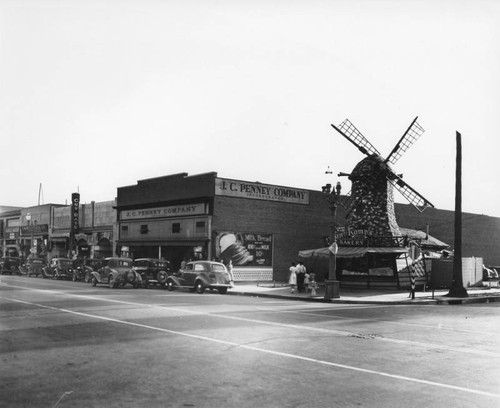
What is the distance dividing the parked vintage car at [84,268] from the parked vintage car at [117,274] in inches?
119

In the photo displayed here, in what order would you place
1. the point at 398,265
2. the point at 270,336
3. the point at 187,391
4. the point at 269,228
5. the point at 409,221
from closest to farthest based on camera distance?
the point at 187,391
the point at 270,336
the point at 398,265
the point at 269,228
the point at 409,221

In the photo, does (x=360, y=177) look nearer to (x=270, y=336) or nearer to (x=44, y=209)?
(x=270, y=336)

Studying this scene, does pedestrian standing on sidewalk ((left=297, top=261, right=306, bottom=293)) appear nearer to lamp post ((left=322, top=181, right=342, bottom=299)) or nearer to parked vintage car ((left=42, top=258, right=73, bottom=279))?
lamp post ((left=322, top=181, right=342, bottom=299))

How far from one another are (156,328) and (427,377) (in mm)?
6737

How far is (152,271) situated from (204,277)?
5.09 meters

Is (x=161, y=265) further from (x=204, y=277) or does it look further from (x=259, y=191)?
(x=259, y=191)

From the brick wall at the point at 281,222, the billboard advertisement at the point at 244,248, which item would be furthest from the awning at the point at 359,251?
the brick wall at the point at 281,222

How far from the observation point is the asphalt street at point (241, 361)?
6605mm

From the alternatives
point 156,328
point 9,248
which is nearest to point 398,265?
point 156,328

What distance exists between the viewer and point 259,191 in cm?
3803

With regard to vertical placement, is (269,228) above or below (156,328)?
above

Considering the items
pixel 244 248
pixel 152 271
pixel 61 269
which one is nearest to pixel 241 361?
pixel 152 271

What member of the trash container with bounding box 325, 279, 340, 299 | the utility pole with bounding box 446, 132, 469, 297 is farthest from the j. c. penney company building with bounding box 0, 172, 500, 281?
the trash container with bounding box 325, 279, 340, 299

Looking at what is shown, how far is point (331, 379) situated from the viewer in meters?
7.55
